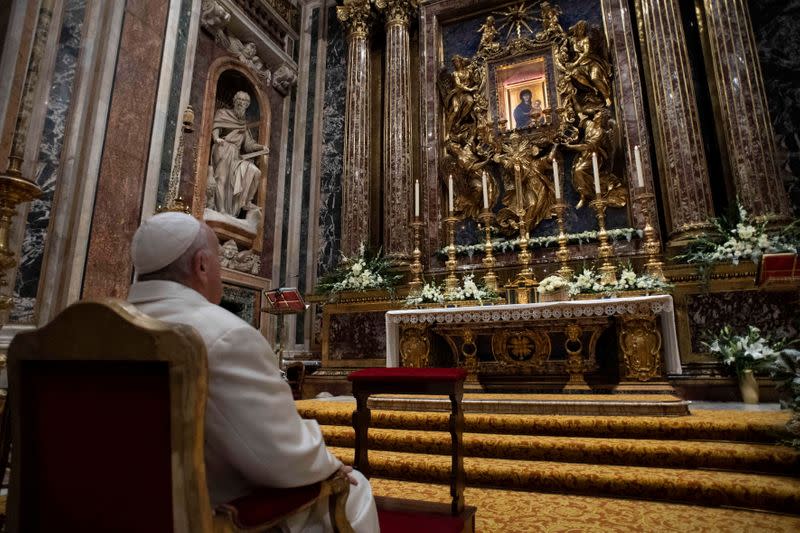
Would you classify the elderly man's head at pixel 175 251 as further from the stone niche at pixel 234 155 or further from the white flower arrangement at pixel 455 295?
the stone niche at pixel 234 155

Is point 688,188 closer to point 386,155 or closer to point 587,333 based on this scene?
point 587,333

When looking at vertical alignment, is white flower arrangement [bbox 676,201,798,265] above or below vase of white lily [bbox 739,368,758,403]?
above

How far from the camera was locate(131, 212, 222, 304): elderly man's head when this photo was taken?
1450 millimetres

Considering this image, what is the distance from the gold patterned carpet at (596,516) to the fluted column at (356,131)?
551 cm

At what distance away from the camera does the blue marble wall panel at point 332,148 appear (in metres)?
8.98

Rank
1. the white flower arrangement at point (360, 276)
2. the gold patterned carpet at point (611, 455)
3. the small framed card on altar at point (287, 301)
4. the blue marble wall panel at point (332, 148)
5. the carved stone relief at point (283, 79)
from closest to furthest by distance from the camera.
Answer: the gold patterned carpet at point (611, 455) → the small framed card on altar at point (287, 301) → the white flower arrangement at point (360, 276) → the blue marble wall panel at point (332, 148) → the carved stone relief at point (283, 79)

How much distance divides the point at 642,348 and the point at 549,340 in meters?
0.94

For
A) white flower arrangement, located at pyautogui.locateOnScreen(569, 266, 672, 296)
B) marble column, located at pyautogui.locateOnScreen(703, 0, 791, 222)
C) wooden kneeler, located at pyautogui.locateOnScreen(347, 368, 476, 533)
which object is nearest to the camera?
wooden kneeler, located at pyautogui.locateOnScreen(347, 368, 476, 533)

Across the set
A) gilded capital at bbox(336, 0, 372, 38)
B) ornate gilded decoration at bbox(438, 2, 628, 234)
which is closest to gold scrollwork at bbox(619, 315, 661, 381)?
ornate gilded decoration at bbox(438, 2, 628, 234)

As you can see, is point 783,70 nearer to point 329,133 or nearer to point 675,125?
point 675,125

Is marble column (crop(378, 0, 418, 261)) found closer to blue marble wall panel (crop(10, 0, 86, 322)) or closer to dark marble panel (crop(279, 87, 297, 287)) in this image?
dark marble panel (crop(279, 87, 297, 287))

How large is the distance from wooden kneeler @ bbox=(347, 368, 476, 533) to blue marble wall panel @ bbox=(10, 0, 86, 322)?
434cm

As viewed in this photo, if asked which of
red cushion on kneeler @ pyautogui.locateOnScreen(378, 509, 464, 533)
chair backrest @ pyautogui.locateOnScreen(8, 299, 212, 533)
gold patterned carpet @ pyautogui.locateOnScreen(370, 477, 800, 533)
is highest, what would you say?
chair backrest @ pyautogui.locateOnScreen(8, 299, 212, 533)

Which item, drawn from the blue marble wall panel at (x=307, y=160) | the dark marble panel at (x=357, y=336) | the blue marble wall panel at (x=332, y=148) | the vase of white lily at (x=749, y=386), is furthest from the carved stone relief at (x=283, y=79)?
the vase of white lily at (x=749, y=386)
